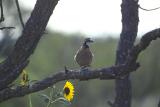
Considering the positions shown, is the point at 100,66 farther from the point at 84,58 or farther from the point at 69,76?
the point at 69,76

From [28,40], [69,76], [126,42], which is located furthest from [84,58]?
[69,76]

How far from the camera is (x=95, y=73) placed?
526 cm

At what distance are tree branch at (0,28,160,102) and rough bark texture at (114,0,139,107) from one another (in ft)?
6.10

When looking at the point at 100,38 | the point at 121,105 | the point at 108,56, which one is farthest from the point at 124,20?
the point at 100,38

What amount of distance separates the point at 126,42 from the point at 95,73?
208cm

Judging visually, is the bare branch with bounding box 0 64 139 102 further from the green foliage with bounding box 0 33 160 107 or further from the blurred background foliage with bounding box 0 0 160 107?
the green foliage with bounding box 0 33 160 107

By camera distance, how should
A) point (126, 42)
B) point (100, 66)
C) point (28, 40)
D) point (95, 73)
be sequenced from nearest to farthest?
point (95, 73) < point (28, 40) < point (126, 42) < point (100, 66)

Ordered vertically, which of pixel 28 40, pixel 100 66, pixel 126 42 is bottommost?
pixel 28 40

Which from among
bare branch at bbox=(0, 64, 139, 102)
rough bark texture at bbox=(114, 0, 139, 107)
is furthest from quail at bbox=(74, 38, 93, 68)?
bare branch at bbox=(0, 64, 139, 102)

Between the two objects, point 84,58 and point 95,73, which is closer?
point 95,73

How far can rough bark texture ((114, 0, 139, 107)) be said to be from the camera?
23.6ft

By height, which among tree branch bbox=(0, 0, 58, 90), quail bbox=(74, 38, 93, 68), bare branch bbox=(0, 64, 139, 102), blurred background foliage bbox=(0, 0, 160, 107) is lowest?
bare branch bbox=(0, 64, 139, 102)

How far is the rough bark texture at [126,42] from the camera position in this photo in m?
7.20

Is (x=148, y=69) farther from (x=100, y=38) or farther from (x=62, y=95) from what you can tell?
(x=62, y=95)
